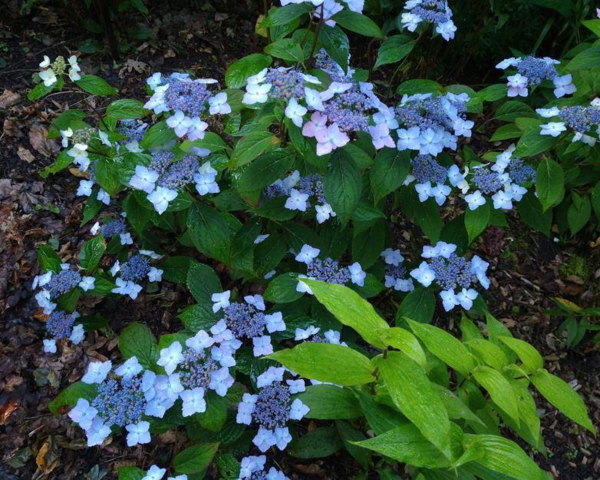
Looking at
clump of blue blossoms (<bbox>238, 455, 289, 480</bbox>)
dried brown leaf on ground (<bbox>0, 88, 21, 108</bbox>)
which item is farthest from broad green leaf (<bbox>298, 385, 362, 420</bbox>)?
dried brown leaf on ground (<bbox>0, 88, 21, 108</bbox>)

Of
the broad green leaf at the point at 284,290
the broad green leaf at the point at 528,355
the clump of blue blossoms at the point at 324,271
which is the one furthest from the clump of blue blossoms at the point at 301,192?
the broad green leaf at the point at 528,355

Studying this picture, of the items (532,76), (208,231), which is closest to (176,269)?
(208,231)

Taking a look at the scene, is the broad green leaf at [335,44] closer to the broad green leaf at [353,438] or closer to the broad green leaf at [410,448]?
the broad green leaf at [410,448]

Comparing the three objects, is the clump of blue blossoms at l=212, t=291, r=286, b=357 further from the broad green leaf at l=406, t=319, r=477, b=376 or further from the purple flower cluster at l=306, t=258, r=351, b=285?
the broad green leaf at l=406, t=319, r=477, b=376

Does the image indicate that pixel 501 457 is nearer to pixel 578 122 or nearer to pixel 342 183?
pixel 342 183

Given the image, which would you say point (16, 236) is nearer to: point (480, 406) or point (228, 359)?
point (228, 359)

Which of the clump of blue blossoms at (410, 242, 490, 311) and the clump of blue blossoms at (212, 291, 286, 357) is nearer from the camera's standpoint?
the clump of blue blossoms at (212, 291, 286, 357)
